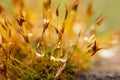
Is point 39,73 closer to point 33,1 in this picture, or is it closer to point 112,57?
point 112,57

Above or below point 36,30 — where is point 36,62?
below

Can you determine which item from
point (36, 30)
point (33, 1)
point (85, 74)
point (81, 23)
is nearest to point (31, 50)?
point (85, 74)

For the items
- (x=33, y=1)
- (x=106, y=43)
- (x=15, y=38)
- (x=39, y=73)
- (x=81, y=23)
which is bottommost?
(x=39, y=73)

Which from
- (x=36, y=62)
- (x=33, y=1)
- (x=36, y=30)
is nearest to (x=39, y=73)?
(x=36, y=62)

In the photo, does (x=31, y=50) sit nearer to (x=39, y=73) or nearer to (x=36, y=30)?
(x=39, y=73)

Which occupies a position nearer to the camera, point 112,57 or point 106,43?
point 106,43

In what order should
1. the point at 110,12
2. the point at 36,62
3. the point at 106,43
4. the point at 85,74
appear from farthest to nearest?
1. the point at 110,12
2. the point at 106,43
3. the point at 85,74
4. the point at 36,62

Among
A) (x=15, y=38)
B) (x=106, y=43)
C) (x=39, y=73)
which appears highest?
(x=106, y=43)

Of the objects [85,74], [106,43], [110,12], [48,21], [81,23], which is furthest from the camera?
[110,12]

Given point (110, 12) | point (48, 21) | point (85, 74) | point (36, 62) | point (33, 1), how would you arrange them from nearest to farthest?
point (48, 21)
point (36, 62)
point (85, 74)
point (33, 1)
point (110, 12)
